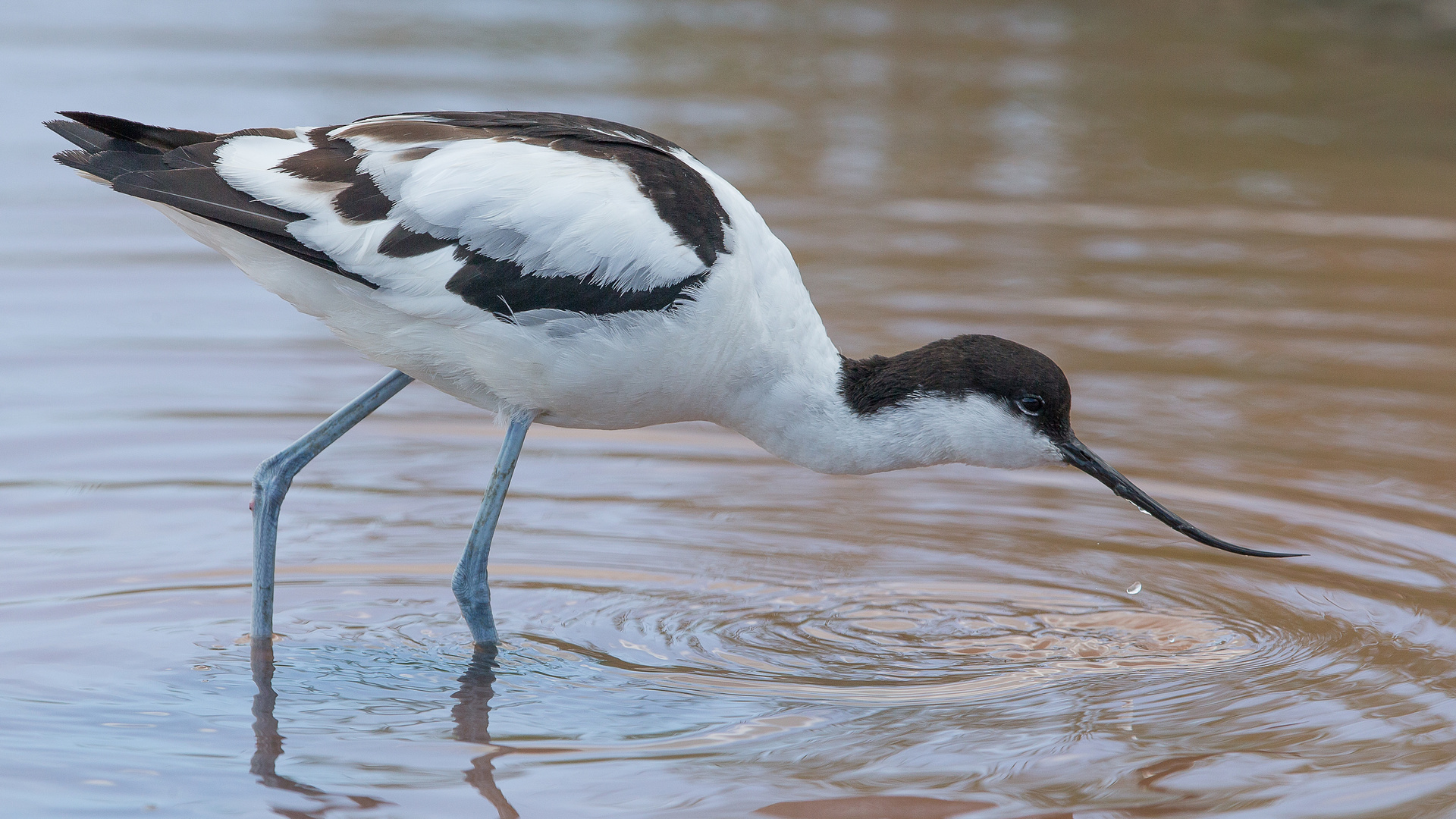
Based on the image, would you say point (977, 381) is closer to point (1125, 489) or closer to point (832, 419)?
point (832, 419)

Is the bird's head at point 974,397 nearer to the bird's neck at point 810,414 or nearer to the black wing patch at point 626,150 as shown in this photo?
the bird's neck at point 810,414

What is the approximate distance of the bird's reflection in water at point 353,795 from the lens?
170 inches

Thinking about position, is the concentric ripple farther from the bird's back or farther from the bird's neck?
the bird's back

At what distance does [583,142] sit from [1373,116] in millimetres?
11051

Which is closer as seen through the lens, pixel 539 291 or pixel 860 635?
pixel 539 291

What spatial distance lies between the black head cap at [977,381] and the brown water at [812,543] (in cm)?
74

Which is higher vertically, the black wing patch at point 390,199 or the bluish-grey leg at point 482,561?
the black wing patch at point 390,199

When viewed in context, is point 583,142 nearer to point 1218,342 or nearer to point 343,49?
point 1218,342

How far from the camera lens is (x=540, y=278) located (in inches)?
193

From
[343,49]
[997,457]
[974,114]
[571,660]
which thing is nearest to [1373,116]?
[974,114]

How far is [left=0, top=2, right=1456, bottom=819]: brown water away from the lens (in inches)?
180

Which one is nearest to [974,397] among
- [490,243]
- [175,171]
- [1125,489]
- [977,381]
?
[977,381]

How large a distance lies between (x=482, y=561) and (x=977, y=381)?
159 centimetres

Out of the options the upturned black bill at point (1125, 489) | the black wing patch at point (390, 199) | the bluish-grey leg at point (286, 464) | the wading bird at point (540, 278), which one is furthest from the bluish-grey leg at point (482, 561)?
the upturned black bill at point (1125, 489)
